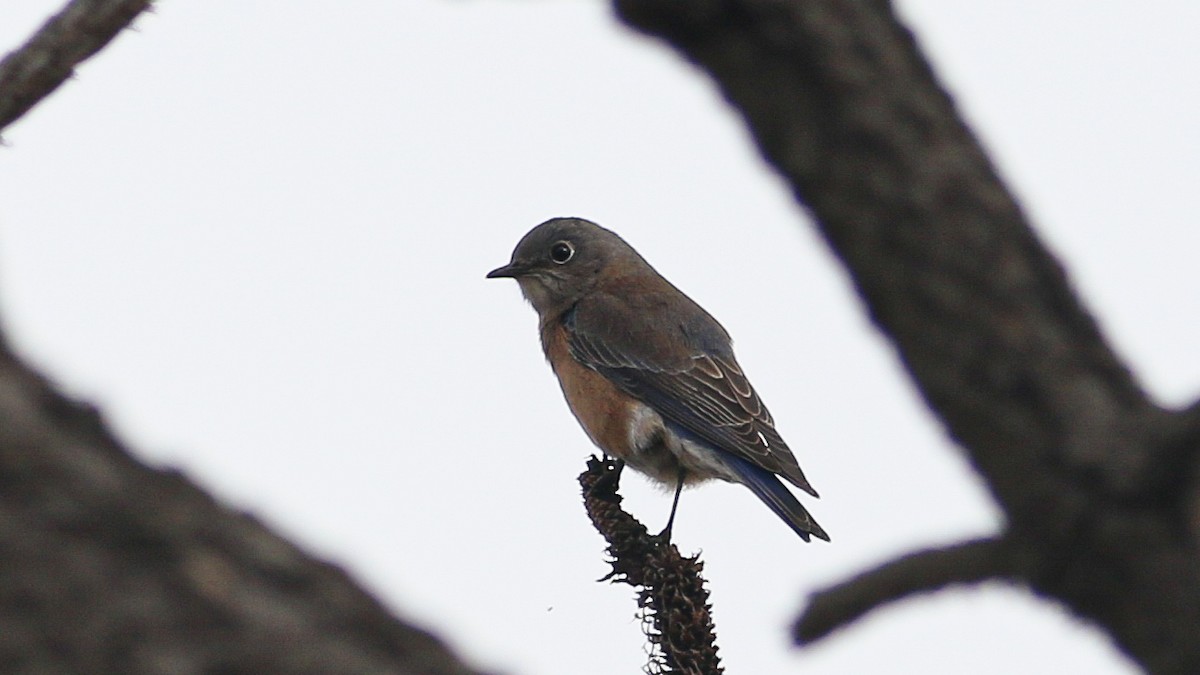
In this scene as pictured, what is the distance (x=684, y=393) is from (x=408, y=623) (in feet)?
22.6

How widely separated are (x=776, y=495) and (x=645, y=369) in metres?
1.39

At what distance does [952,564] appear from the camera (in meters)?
1.97

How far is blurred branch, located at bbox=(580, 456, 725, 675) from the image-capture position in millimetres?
4363

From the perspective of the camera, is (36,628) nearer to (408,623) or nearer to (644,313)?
(408,623)

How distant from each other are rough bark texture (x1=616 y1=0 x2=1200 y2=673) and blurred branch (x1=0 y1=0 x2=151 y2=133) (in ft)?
7.34

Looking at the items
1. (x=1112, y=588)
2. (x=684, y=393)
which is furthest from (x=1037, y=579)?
(x=684, y=393)

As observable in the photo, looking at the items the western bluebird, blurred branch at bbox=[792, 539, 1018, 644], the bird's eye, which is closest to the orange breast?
the western bluebird

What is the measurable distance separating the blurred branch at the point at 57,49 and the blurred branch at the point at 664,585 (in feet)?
7.36

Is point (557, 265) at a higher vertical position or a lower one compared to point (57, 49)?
higher

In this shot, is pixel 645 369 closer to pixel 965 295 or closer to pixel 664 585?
pixel 664 585

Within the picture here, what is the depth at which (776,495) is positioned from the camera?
7688 millimetres

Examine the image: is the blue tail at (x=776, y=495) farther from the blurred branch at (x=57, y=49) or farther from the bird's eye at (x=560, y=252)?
the blurred branch at (x=57, y=49)

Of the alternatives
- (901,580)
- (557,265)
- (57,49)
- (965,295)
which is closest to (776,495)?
(557,265)

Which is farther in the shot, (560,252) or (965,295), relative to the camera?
(560,252)
